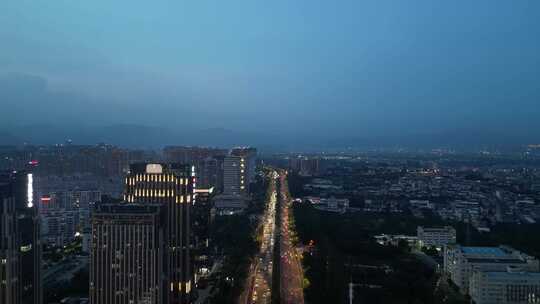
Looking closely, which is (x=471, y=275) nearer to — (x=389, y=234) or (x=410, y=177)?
(x=389, y=234)

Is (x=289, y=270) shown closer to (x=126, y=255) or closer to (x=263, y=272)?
(x=263, y=272)

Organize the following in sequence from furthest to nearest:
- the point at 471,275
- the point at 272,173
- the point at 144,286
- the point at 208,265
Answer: the point at 272,173 → the point at 208,265 → the point at 471,275 → the point at 144,286

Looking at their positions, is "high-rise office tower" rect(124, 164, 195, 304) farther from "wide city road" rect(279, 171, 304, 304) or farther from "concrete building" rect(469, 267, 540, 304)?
"concrete building" rect(469, 267, 540, 304)

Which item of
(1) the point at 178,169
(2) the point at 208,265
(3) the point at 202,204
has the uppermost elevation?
(1) the point at 178,169

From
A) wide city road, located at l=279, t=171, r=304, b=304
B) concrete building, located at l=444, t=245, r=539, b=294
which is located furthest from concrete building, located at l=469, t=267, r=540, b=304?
wide city road, located at l=279, t=171, r=304, b=304

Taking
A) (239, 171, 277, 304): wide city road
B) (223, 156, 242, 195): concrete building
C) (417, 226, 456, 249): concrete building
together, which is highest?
(223, 156, 242, 195): concrete building

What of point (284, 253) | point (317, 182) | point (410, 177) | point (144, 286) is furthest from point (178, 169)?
point (410, 177)

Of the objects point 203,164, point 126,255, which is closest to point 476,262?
point 126,255

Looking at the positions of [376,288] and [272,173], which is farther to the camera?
[272,173]
